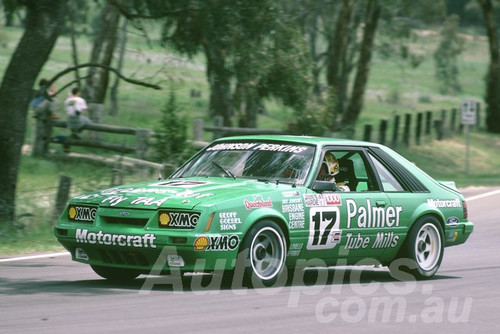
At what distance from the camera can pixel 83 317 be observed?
764 cm

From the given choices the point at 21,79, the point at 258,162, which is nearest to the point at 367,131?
the point at 21,79

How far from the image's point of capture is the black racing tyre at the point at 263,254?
916 centimetres

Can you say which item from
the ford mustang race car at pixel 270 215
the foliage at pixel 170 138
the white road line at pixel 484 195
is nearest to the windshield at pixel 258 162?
the ford mustang race car at pixel 270 215

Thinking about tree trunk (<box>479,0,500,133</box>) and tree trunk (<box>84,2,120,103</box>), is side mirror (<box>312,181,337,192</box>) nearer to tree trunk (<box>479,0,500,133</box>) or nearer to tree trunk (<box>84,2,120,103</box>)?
tree trunk (<box>84,2,120,103</box>)

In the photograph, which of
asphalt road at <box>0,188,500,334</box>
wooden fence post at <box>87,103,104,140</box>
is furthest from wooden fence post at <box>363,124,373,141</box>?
asphalt road at <box>0,188,500,334</box>

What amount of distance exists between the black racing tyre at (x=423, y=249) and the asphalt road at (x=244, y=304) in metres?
0.19

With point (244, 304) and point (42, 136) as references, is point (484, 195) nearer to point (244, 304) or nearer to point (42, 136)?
point (42, 136)

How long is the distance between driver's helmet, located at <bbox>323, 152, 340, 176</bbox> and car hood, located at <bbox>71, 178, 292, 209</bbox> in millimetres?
896

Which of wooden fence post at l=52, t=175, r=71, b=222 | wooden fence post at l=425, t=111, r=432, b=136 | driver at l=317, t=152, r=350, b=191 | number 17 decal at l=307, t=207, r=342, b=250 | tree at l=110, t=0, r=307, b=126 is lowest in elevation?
wooden fence post at l=425, t=111, r=432, b=136

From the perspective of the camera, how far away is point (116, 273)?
32.5 feet

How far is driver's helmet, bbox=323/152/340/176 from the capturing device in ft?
34.7

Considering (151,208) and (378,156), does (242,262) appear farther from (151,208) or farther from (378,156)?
(378,156)

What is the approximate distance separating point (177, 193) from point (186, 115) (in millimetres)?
12077

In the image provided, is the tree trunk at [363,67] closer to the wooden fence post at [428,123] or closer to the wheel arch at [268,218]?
the wooden fence post at [428,123]
